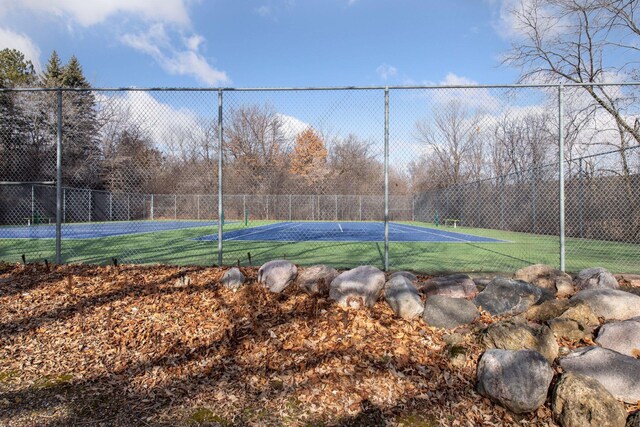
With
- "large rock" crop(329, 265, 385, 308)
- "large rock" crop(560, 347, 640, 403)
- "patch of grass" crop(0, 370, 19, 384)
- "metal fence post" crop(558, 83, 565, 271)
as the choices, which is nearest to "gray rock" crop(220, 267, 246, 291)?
"large rock" crop(329, 265, 385, 308)

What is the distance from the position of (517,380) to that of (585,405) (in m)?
0.34

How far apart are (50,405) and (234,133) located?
6.69m

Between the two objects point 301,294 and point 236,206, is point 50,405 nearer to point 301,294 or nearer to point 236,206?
point 301,294

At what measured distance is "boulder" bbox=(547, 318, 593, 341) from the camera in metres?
2.88

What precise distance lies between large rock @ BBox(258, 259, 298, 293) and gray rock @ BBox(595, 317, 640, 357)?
2.65m

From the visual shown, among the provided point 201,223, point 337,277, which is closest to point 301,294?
point 337,277

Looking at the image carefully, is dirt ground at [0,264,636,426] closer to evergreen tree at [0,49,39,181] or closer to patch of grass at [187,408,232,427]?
patch of grass at [187,408,232,427]

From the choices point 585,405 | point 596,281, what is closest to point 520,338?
point 585,405

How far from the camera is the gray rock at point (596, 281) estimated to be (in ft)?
12.9

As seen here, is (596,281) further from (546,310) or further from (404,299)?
(404,299)

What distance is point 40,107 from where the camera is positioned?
18.5m

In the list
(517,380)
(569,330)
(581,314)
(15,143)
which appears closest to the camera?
(517,380)

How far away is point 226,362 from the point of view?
8.72ft

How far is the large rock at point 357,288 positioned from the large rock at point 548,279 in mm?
1781
